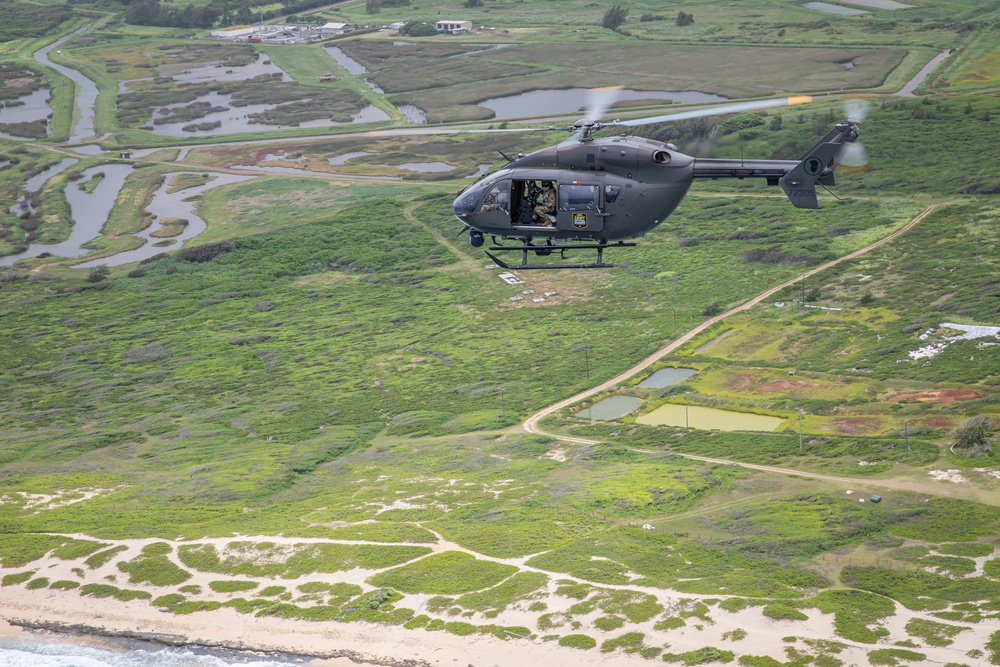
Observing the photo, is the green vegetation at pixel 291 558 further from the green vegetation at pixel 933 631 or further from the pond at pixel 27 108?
the pond at pixel 27 108

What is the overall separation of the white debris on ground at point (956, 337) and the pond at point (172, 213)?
74.1 meters

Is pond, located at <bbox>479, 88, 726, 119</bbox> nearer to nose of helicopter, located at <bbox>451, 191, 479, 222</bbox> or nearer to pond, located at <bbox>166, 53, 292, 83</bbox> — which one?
pond, located at <bbox>166, 53, 292, 83</bbox>

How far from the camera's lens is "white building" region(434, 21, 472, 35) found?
196050 millimetres

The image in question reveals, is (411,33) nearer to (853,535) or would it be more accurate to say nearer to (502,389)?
(502,389)

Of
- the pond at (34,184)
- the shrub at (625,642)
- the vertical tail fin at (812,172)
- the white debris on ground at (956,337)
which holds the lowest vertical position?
the shrub at (625,642)

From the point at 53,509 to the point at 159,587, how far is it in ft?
42.6

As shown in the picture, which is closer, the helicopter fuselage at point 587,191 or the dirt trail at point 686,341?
the helicopter fuselage at point 587,191

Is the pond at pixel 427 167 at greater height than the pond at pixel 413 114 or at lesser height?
lesser

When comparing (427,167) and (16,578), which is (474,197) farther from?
(427,167)

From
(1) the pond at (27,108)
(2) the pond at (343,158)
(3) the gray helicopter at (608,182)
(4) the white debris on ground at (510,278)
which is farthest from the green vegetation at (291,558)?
(1) the pond at (27,108)

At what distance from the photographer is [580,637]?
45844 mm

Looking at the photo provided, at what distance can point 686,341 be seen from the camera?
259 feet

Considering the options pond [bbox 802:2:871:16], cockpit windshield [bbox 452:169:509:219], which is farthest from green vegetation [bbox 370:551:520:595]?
pond [bbox 802:2:871:16]

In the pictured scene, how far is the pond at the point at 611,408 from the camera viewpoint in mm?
69625
